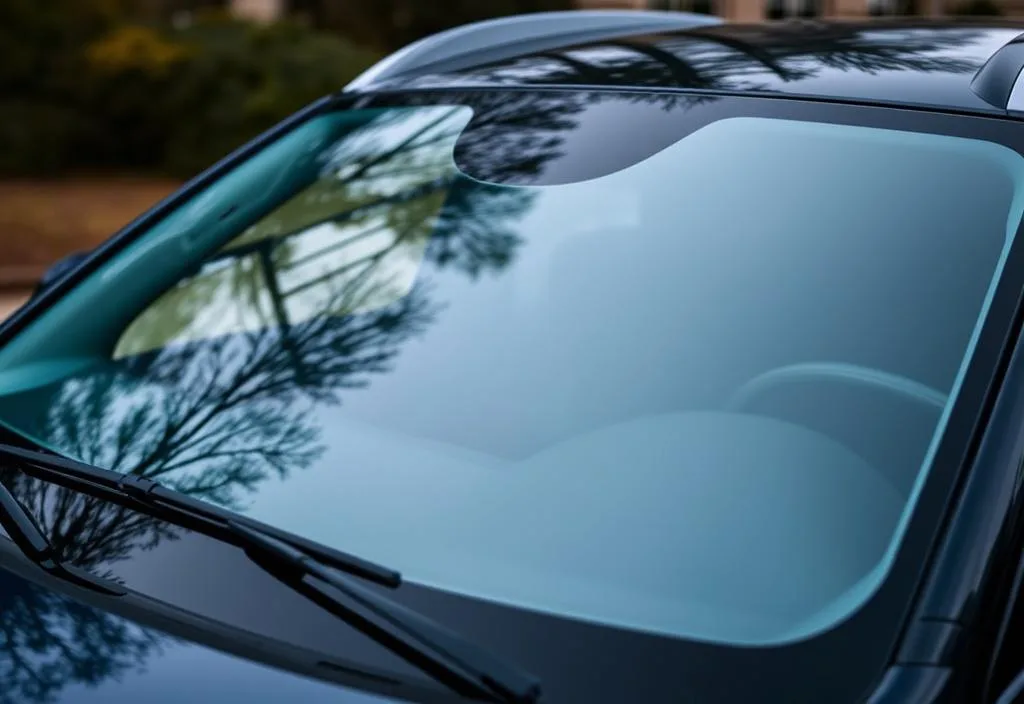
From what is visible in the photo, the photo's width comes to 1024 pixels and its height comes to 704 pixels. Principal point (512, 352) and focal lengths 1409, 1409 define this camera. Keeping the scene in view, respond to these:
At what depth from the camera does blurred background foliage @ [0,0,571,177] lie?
1323cm

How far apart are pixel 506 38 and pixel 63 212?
32.6ft

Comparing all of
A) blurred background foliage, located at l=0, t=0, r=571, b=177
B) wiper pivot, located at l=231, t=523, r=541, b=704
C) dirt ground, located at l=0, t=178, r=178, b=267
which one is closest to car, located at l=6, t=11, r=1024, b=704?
wiper pivot, located at l=231, t=523, r=541, b=704

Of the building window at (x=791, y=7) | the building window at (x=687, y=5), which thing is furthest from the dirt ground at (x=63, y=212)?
the building window at (x=791, y=7)

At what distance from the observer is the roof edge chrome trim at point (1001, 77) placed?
165 cm

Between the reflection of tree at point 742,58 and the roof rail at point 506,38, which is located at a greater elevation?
the reflection of tree at point 742,58

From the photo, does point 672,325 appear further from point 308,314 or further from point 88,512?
point 88,512

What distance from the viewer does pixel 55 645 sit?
132 cm

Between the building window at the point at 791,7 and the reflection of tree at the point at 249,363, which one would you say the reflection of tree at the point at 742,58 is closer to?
the reflection of tree at the point at 249,363

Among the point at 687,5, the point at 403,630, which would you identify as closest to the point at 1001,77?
the point at 403,630

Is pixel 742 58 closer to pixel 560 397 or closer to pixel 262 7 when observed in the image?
pixel 560 397

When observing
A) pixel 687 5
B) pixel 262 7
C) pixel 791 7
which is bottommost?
pixel 791 7

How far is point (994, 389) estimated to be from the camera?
4.61ft

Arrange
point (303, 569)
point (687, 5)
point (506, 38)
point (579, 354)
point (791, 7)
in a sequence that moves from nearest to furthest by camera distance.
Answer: point (303, 569)
point (579, 354)
point (506, 38)
point (687, 5)
point (791, 7)

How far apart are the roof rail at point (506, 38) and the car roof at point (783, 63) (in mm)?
12
